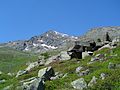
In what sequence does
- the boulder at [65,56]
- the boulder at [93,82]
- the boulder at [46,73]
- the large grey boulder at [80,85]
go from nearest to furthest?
the large grey boulder at [80,85] < the boulder at [93,82] < the boulder at [46,73] < the boulder at [65,56]

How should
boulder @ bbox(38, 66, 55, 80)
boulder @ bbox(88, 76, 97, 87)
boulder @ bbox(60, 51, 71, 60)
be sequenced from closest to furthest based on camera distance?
boulder @ bbox(88, 76, 97, 87) < boulder @ bbox(38, 66, 55, 80) < boulder @ bbox(60, 51, 71, 60)

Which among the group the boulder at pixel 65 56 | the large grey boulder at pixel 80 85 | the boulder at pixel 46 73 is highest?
the boulder at pixel 65 56

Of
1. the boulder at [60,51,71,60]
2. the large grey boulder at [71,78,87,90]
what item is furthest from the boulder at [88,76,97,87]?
the boulder at [60,51,71,60]

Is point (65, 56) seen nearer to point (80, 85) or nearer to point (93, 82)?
point (93, 82)

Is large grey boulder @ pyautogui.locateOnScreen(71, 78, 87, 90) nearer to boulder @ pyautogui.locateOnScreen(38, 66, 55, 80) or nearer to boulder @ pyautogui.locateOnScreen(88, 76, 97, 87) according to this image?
boulder @ pyautogui.locateOnScreen(88, 76, 97, 87)

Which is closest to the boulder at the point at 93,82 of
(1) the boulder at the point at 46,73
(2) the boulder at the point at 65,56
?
(1) the boulder at the point at 46,73

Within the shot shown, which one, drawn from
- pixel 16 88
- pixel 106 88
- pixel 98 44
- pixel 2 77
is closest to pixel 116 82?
pixel 106 88

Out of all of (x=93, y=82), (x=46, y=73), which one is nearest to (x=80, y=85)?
(x=93, y=82)

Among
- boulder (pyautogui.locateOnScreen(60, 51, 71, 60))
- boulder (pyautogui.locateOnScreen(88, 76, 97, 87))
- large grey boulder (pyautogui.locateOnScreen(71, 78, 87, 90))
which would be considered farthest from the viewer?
boulder (pyautogui.locateOnScreen(60, 51, 71, 60))

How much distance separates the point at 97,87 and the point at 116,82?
161 centimetres

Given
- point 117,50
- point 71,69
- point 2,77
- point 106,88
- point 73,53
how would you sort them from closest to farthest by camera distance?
1. point 106,88
2. point 71,69
3. point 2,77
4. point 117,50
5. point 73,53

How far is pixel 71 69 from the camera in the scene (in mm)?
40438

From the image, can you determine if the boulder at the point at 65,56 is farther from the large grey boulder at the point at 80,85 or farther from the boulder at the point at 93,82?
the large grey boulder at the point at 80,85

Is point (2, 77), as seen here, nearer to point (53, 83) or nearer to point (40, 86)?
point (53, 83)
